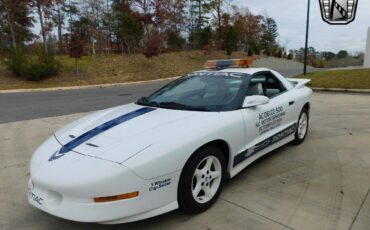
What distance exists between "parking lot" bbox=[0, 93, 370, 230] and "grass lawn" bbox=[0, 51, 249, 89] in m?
13.8

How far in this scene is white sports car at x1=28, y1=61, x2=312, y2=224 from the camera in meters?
2.41

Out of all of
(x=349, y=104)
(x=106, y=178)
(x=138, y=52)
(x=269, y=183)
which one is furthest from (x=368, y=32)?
(x=106, y=178)

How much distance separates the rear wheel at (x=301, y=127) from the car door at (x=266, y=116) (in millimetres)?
322

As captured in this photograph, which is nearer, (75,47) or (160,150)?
(160,150)

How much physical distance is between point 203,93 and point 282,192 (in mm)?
1438

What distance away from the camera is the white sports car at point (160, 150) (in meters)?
2.41

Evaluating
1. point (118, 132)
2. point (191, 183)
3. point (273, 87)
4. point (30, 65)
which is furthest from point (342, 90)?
point (30, 65)

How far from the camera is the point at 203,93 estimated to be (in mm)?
3879

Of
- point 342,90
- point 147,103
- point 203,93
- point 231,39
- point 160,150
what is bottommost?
point 342,90

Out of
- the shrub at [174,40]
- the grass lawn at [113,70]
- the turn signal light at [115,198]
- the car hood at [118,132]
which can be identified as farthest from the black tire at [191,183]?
the shrub at [174,40]

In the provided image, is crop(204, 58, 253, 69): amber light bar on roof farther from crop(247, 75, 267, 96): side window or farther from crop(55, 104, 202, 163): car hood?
crop(55, 104, 202, 163): car hood

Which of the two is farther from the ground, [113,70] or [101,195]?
[113,70]

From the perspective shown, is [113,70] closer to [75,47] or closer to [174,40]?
[75,47]


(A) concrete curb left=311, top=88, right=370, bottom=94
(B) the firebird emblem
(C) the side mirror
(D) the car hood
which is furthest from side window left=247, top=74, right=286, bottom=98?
(A) concrete curb left=311, top=88, right=370, bottom=94
